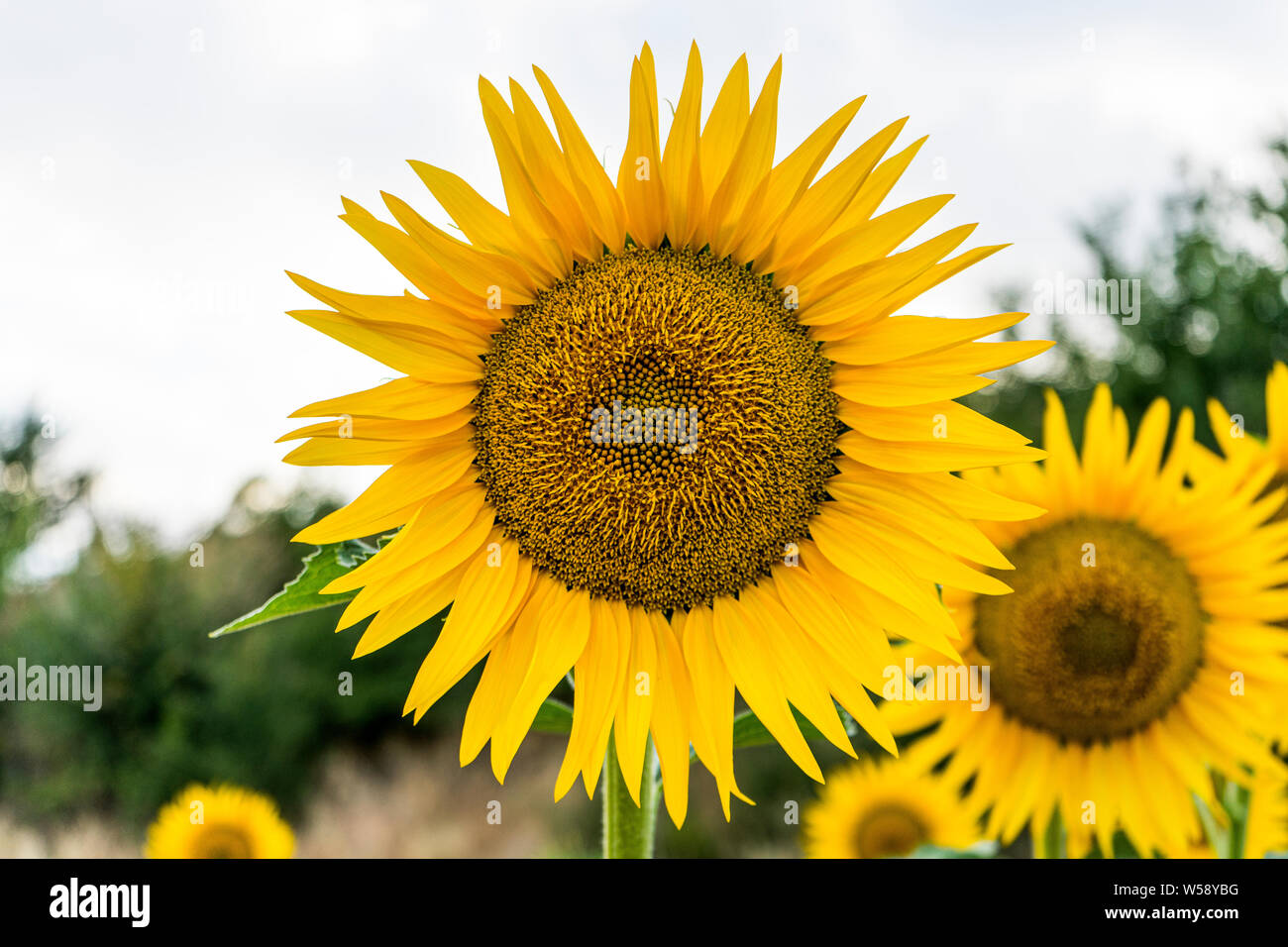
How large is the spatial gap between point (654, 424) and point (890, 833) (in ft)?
8.61

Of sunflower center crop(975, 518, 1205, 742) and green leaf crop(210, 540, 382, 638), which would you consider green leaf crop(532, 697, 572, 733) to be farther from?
sunflower center crop(975, 518, 1205, 742)

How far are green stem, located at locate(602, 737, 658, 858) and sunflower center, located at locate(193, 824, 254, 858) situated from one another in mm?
1920

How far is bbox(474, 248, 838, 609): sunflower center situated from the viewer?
1384mm

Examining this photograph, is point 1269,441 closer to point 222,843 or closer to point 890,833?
point 890,833

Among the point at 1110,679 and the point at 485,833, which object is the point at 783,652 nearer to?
the point at 1110,679

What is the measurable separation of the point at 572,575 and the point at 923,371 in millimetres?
621

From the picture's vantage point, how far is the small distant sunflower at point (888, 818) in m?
3.35

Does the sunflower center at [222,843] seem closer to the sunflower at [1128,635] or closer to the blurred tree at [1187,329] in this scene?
the sunflower at [1128,635]

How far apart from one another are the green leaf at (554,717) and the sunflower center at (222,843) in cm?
189

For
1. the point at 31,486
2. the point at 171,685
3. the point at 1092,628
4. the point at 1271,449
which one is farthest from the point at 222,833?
→ the point at 31,486

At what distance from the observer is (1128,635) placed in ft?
7.11

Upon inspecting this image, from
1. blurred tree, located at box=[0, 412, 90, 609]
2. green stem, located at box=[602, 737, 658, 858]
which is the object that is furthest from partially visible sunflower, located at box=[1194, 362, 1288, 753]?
blurred tree, located at box=[0, 412, 90, 609]
